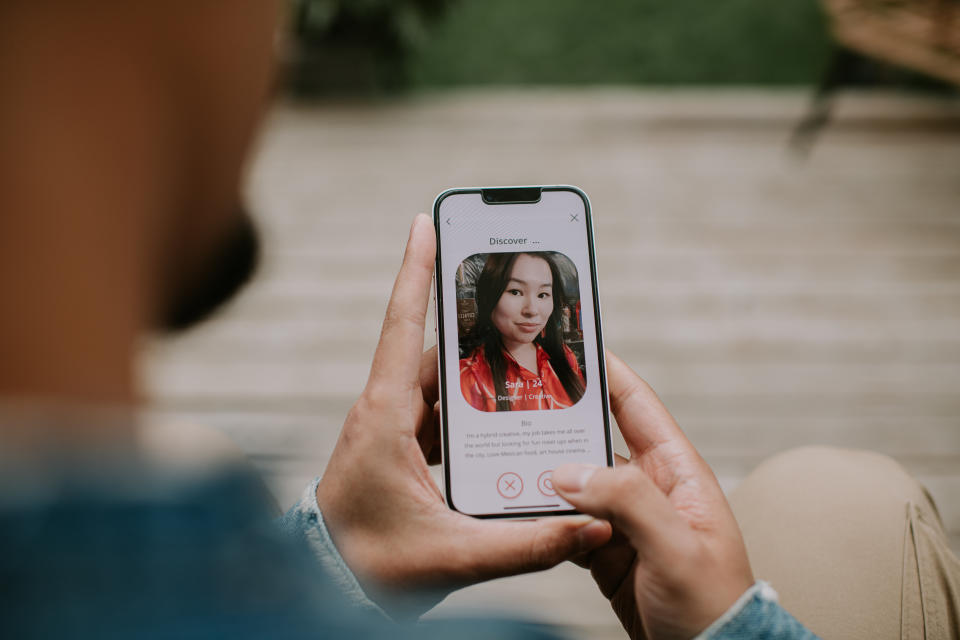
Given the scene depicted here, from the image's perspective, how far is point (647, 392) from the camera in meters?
0.63

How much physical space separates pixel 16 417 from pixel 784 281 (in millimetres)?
1753

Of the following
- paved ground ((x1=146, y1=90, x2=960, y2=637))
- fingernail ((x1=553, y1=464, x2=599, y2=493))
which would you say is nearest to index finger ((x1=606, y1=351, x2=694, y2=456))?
fingernail ((x1=553, y1=464, x2=599, y2=493))

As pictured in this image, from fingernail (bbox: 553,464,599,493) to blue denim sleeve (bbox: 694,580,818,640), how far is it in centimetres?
13

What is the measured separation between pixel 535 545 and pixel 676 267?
1.35 metres

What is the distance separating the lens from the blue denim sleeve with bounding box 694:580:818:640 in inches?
17.0

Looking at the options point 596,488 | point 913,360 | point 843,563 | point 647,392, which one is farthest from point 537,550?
point 913,360

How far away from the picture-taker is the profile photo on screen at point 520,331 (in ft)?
2.04

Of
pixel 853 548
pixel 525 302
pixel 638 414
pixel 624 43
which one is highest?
pixel 624 43

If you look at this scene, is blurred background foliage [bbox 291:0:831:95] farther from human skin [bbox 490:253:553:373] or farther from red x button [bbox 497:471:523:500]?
red x button [bbox 497:471:523:500]

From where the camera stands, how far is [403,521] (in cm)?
53

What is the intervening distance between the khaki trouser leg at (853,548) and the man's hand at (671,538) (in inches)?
5.7

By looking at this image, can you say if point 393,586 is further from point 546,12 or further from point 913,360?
point 546,12

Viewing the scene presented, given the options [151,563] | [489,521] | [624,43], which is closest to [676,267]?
[489,521]

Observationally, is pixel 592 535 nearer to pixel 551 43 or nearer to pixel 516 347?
pixel 516 347
